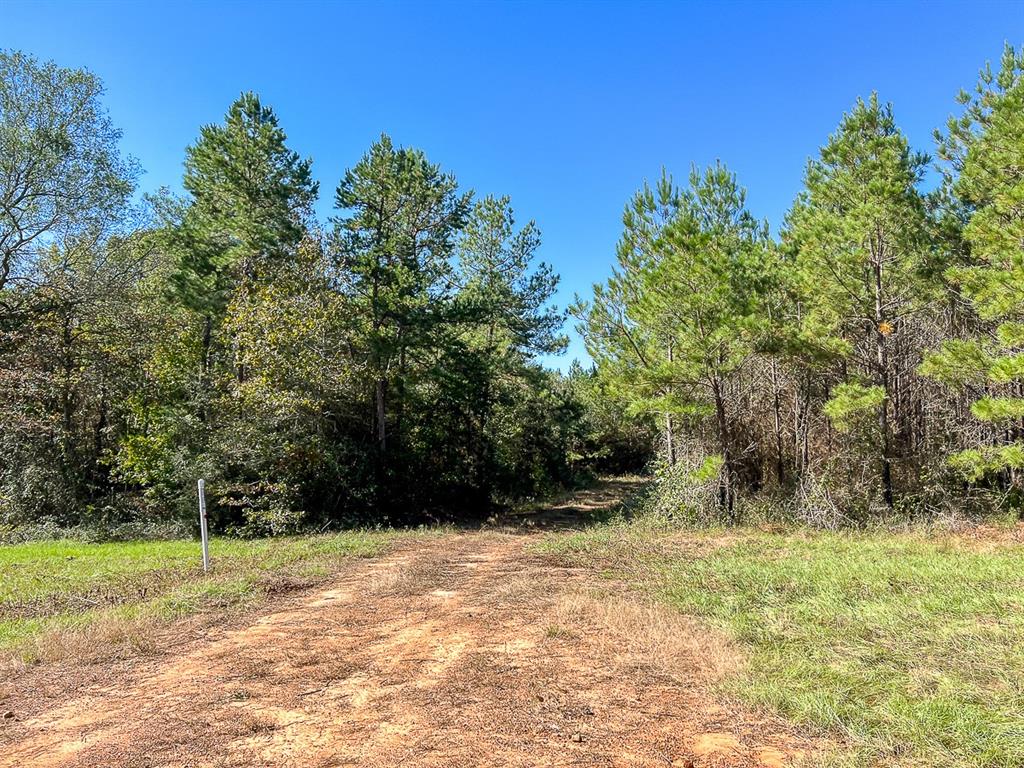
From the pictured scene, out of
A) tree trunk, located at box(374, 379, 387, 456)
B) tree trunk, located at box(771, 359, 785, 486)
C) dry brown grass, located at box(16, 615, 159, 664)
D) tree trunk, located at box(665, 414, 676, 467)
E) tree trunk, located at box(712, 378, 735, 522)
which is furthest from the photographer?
tree trunk, located at box(374, 379, 387, 456)

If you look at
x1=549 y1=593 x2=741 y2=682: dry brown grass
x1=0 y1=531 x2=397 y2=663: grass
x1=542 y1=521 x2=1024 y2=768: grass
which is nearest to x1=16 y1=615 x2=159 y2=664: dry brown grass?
x1=0 y1=531 x2=397 y2=663: grass

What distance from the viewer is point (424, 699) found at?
394 centimetres

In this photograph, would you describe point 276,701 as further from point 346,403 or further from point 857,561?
point 346,403

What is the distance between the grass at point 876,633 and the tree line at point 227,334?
7.29 metres

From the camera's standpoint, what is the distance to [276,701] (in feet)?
12.9

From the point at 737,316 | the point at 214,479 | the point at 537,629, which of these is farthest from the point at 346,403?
the point at 537,629

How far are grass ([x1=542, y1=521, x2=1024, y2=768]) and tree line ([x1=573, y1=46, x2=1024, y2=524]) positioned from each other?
3.11 metres

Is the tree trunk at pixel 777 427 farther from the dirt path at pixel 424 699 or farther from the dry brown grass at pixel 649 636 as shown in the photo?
the dirt path at pixel 424 699

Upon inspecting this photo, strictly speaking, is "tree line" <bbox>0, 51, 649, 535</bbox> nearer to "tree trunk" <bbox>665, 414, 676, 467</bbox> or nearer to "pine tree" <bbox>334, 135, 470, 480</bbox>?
"pine tree" <bbox>334, 135, 470, 480</bbox>

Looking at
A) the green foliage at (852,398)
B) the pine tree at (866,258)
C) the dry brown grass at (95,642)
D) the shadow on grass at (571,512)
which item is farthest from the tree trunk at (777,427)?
the dry brown grass at (95,642)

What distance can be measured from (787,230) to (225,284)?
15.8 m

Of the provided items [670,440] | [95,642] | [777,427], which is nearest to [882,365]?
[777,427]

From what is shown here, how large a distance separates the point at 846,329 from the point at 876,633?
381 inches

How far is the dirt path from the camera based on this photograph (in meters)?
3.21
